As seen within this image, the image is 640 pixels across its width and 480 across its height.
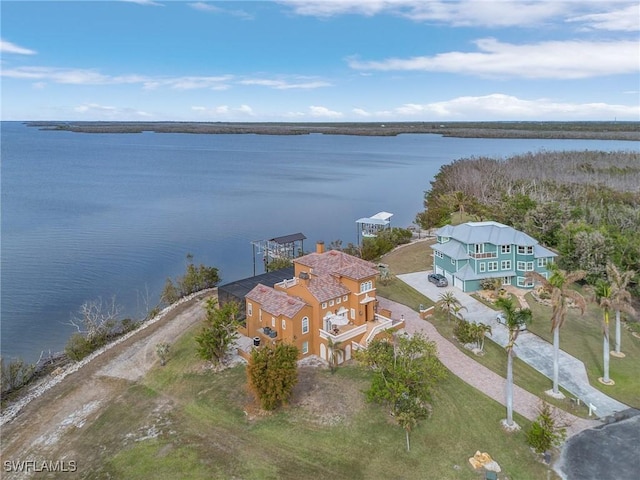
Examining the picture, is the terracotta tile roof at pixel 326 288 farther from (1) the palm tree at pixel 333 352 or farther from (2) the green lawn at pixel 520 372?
(2) the green lawn at pixel 520 372

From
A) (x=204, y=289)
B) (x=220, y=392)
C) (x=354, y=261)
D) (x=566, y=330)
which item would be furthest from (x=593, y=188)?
(x=220, y=392)

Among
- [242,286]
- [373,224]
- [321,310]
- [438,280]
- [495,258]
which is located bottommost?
[438,280]

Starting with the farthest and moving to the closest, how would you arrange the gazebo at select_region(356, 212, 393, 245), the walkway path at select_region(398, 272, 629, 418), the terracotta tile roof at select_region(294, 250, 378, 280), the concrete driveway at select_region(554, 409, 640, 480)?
the gazebo at select_region(356, 212, 393, 245) < the terracotta tile roof at select_region(294, 250, 378, 280) < the walkway path at select_region(398, 272, 629, 418) < the concrete driveway at select_region(554, 409, 640, 480)

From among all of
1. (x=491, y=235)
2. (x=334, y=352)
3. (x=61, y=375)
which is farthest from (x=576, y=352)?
(x=61, y=375)

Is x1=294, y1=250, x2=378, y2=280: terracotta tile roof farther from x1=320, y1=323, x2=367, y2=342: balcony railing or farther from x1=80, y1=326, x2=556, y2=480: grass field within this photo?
x1=80, y1=326, x2=556, y2=480: grass field

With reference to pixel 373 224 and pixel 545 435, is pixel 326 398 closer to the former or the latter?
pixel 545 435

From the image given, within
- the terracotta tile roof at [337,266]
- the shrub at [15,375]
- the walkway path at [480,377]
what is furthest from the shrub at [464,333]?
the shrub at [15,375]

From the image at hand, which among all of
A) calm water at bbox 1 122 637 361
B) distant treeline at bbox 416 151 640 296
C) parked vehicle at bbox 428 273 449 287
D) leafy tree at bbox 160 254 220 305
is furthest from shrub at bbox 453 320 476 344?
calm water at bbox 1 122 637 361
